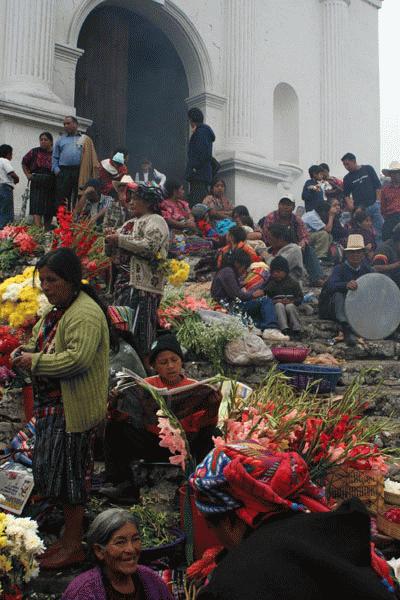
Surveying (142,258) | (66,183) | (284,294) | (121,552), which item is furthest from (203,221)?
(121,552)

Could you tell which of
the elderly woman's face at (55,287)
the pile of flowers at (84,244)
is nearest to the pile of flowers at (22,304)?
the pile of flowers at (84,244)

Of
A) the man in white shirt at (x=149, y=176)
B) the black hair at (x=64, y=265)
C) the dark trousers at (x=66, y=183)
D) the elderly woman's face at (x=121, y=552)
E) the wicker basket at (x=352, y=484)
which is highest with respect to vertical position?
the man in white shirt at (x=149, y=176)

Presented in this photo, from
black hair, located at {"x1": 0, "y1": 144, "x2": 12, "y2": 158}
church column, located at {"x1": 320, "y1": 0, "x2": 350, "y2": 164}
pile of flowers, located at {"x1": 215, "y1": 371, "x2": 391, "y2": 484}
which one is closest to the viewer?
pile of flowers, located at {"x1": 215, "y1": 371, "x2": 391, "y2": 484}

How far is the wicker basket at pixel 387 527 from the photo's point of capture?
3.83 metres

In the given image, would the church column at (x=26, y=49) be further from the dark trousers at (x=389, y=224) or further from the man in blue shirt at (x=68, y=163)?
the dark trousers at (x=389, y=224)

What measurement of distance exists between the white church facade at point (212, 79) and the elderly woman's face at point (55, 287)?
8.58 m

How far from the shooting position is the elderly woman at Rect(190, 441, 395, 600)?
1.37 m

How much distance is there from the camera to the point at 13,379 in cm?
520

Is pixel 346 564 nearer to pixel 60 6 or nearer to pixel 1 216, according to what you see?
pixel 1 216

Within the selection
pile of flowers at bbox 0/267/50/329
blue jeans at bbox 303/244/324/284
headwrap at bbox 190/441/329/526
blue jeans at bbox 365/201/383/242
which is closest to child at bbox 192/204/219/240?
blue jeans at bbox 303/244/324/284

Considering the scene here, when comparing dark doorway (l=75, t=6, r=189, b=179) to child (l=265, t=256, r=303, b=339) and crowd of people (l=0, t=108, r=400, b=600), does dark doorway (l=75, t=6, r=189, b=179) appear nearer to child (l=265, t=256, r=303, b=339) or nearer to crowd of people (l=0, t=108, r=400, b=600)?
crowd of people (l=0, t=108, r=400, b=600)

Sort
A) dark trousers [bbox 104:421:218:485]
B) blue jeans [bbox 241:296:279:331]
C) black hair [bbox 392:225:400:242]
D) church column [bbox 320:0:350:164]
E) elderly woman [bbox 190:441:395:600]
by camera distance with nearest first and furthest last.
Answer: elderly woman [bbox 190:441:395:600]
dark trousers [bbox 104:421:218:485]
blue jeans [bbox 241:296:279:331]
black hair [bbox 392:225:400:242]
church column [bbox 320:0:350:164]

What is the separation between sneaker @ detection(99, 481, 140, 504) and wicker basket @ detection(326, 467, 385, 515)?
1341mm

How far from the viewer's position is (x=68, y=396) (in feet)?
12.0
